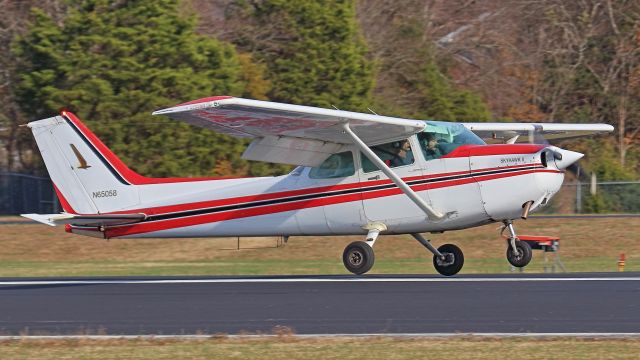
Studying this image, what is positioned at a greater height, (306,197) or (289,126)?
(289,126)

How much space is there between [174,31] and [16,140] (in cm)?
797

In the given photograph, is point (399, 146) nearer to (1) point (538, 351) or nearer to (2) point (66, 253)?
(1) point (538, 351)

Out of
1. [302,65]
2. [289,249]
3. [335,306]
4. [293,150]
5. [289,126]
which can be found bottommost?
[335,306]

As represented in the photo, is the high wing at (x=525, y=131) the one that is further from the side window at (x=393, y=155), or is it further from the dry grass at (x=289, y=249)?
the dry grass at (x=289, y=249)

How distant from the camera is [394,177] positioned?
51.6ft

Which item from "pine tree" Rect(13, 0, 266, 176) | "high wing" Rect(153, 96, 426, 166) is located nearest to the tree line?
"pine tree" Rect(13, 0, 266, 176)

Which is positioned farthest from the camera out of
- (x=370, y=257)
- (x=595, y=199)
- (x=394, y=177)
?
(x=595, y=199)

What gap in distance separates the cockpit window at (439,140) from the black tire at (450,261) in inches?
58.4

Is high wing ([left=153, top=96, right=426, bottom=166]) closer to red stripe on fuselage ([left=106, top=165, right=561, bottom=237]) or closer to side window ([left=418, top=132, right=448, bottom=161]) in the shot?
side window ([left=418, top=132, right=448, bottom=161])

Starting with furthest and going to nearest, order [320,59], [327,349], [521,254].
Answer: [320,59]
[521,254]
[327,349]

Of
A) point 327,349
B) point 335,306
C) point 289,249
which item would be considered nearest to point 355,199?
point 335,306

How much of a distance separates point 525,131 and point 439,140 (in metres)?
2.75

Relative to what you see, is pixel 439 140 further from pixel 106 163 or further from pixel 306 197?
pixel 106 163

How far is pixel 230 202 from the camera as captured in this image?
1697 cm
